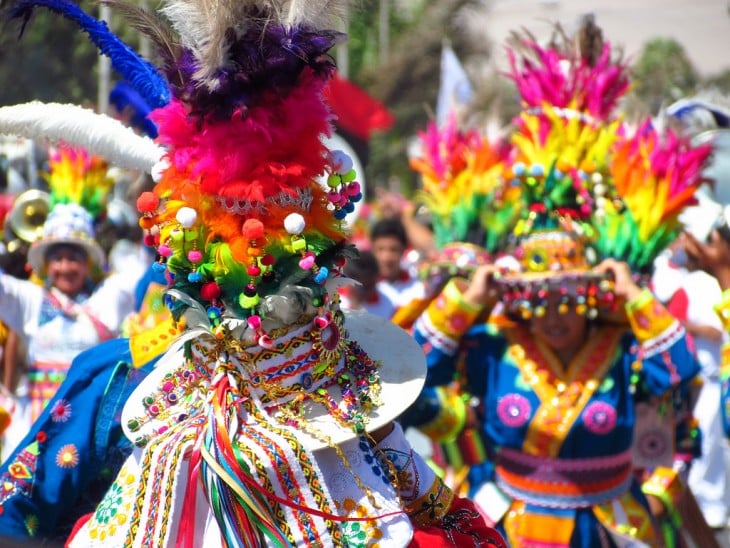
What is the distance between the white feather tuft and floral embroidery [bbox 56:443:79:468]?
2.80 feet

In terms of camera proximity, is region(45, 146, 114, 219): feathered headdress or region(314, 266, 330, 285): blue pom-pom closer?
region(314, 266, 330, 285): blue pom-pom

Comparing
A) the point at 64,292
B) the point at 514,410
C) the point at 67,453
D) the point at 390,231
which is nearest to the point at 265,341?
the point at 67,453

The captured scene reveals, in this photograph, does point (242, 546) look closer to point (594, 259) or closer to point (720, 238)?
point (594, 259)

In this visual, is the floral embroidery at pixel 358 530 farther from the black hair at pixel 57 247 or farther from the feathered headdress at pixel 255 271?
the black hair at pixel 57 247

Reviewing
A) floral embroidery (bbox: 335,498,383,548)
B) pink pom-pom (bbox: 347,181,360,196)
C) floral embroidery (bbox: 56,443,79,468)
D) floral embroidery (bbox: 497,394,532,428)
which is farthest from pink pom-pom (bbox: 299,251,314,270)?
floral embroidery (bbox: 497,394,532,428)

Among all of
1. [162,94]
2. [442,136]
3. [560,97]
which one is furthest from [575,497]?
[442,136]

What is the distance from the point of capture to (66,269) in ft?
20.7

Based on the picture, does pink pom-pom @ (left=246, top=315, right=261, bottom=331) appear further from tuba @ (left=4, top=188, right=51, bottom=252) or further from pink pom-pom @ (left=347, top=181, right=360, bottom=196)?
tuba @ (left=4, top=188, right=51, bottom=252)

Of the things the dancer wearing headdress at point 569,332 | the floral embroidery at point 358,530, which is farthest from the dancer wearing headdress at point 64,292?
the floral embroidery at point 358,530

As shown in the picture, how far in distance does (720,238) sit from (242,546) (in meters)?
3.18

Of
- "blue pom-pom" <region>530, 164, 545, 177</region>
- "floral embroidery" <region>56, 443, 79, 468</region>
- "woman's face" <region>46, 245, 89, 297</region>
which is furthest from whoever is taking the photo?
"woman's face" <region>46, 245, 89, 297</region>

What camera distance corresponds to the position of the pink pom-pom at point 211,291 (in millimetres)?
2371

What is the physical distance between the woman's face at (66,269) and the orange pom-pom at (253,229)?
4246 millimetres

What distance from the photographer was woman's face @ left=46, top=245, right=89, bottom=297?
6.31 metres
